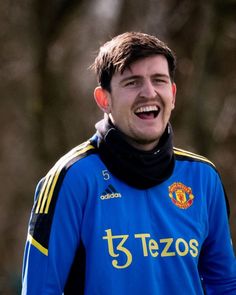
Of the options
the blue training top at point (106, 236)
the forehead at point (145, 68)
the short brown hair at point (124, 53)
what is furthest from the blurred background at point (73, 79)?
the blue training top at point (106, 236)

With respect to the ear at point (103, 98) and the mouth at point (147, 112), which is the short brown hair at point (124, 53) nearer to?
the ear at point (103, 98)

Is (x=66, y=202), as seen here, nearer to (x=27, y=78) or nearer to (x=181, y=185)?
(x=181, y=185)

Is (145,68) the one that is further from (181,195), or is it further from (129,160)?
(181,195)

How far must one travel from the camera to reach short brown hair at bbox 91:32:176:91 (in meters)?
3.77

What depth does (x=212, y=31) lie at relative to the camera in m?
11.0

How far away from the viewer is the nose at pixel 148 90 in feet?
12.3

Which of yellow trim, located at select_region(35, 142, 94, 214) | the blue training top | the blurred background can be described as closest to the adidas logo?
the blue training top

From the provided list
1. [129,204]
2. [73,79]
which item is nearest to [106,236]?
[129,204]

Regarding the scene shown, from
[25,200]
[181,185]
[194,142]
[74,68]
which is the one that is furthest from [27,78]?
[181,185]

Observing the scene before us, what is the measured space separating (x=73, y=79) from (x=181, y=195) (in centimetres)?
775

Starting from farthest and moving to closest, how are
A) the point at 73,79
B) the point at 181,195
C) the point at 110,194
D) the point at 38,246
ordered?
1. the point at 73,79
2. the point at 181,195
3. the point at 110,194
4. the point at 38,246

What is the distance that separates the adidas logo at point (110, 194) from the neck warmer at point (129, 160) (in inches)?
2.8

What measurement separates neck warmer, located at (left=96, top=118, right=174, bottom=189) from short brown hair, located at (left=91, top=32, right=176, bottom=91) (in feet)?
0.80

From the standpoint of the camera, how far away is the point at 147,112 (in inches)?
149
